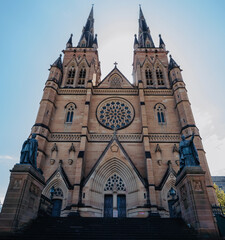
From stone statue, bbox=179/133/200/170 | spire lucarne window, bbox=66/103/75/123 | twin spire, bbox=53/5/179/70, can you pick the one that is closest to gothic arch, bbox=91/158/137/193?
stone statue, bbox=179/133/200/170

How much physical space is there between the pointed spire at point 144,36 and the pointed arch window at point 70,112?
58.1 ft

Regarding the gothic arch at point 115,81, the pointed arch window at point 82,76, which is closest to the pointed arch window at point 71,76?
the pointed arch window at point 82,76

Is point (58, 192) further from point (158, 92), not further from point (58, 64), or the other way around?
point (58, 64)

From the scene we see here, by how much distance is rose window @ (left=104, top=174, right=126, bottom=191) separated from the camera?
15.3 meters

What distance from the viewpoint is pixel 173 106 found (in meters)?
20.2

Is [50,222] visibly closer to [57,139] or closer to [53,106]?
[57,139]

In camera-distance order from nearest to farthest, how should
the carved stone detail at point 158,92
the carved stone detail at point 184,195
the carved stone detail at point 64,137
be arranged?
the carved stone detail at point 184,195 → the carved stone detail at point 64,137 → the carved stone detail at point 158,92

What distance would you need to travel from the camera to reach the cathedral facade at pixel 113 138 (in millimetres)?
14250

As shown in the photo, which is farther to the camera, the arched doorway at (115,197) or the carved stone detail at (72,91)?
the carved stone detail at (72,91)

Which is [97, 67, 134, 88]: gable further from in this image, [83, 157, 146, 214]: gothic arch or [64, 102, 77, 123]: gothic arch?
[83, 157, 146, 214]: gothic arch

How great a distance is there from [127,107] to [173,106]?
549 cm

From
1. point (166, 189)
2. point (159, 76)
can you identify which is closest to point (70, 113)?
point (166, 189)

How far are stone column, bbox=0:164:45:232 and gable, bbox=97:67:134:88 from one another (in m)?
15.8

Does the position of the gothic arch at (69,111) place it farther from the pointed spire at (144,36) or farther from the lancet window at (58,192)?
the pointed spire at (144,36)
